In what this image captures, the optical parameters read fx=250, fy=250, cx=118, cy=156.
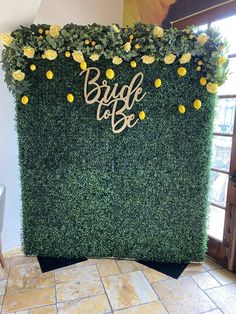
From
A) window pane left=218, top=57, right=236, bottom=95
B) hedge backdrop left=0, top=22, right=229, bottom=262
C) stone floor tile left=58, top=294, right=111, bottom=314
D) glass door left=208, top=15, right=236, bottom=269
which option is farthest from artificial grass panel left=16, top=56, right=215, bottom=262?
stone floor tile left=58, top=294, right=111, bottom=314

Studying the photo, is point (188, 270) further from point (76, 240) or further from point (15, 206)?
point (15, 206)

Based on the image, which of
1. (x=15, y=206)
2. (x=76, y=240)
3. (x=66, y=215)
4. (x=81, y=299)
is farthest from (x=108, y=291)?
(x=15, y=206)

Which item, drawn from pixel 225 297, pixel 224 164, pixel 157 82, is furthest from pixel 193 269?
pixel 157 82

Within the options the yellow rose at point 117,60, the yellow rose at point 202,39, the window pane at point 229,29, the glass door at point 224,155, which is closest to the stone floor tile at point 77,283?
the glass door at point 224,155

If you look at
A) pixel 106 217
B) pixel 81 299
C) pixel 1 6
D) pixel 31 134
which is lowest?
pixel 81 299

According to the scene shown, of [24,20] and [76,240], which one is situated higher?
[24,20]

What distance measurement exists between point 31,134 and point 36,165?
0.30 meters

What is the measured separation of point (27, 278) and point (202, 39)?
2631mm

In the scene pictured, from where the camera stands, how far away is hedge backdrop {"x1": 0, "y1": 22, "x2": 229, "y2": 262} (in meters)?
2.24

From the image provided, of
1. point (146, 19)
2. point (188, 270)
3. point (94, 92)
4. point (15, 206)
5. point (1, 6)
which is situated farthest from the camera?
point (146, 19)

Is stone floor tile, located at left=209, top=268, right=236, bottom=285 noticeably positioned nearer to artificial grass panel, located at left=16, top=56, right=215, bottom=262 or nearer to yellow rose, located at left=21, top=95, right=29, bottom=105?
artificial grass panel, located at left=16, top=56, right=215, bottom=262

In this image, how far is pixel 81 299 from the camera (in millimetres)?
2055

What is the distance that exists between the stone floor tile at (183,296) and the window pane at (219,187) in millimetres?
825

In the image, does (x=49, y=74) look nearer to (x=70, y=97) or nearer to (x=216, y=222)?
A: (x=70, y=97)
